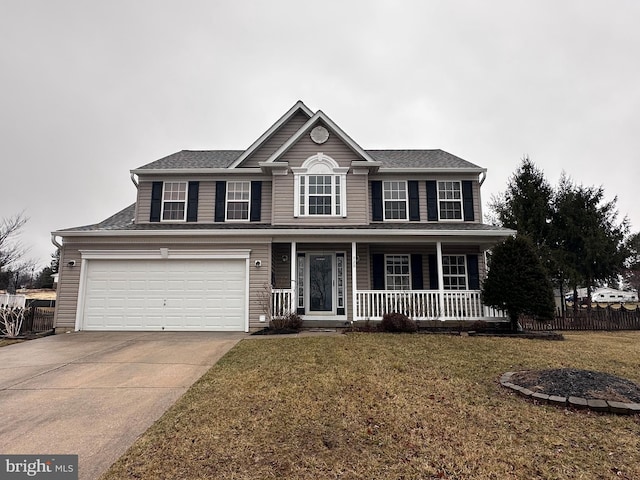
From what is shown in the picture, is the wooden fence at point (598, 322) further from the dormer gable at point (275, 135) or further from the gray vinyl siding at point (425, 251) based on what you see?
the dormer gable at point (275, 135)

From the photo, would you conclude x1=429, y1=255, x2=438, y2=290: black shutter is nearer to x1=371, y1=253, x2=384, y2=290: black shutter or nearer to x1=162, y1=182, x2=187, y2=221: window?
x1=371, y1=253, x2=384, y2=290: black shutter

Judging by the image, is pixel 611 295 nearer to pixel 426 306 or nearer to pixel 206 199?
pixel 426 306

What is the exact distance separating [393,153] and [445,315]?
7.75m

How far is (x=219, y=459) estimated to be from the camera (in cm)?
309

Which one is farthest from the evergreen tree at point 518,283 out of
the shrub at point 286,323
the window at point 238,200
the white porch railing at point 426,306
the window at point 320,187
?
the window at point 238,200

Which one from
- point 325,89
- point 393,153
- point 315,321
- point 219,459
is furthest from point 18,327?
point 325,89

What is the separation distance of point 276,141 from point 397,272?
7101 mm

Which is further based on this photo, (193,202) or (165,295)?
(193,202)

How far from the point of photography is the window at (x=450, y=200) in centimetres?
1319

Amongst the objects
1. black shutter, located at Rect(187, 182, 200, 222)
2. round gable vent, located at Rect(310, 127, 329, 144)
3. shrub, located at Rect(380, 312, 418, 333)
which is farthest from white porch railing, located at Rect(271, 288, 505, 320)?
round gable vent, located at Rect(310, 127, 329, 144)

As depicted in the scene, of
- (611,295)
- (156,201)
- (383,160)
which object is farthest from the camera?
(611,295)

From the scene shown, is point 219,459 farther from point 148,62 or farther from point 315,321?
point 148,62

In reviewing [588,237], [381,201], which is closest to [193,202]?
[381,201]

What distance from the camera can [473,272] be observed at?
12719 mm
